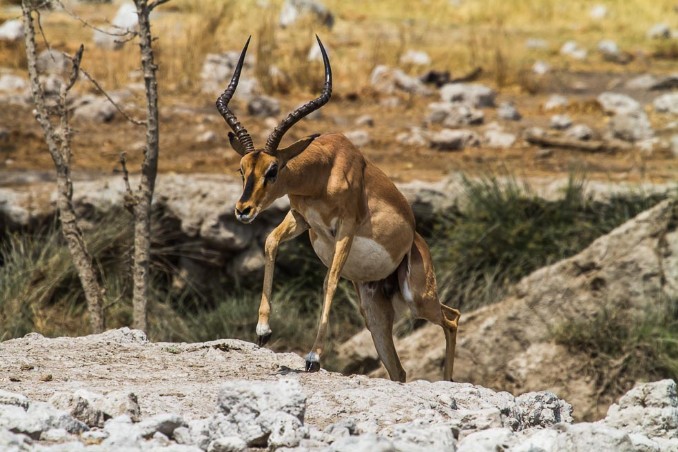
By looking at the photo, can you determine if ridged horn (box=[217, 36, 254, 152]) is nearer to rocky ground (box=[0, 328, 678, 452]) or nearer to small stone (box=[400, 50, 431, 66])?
rocky ground (box=[0, 328, 678, 452])

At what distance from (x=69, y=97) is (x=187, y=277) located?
15.4 ft

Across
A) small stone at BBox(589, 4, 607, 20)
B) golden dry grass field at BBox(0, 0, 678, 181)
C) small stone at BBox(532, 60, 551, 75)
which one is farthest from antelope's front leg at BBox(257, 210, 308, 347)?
small stone at BBox(589, 4, 607, 20)

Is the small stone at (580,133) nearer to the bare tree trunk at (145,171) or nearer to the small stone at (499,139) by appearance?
the small stone at (499,139)

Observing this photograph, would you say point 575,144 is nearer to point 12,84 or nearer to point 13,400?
point 12,84

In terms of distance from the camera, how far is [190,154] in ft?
56.9

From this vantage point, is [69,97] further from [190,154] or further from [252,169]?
[252,169]

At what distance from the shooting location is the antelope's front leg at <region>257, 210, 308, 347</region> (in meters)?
8.57

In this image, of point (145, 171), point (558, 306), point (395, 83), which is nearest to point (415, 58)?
point (395, 83)

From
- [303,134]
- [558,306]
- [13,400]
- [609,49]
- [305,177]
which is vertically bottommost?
[609,49]

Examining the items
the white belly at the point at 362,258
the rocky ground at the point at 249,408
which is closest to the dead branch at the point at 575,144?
the white belly at the point at 362,258

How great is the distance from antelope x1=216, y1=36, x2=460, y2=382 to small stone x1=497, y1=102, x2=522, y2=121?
990 centimetres

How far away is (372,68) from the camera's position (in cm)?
2236

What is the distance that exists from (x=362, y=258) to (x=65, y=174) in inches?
141

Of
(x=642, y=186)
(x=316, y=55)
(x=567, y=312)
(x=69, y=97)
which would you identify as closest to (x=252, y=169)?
(x=567, y=312)
